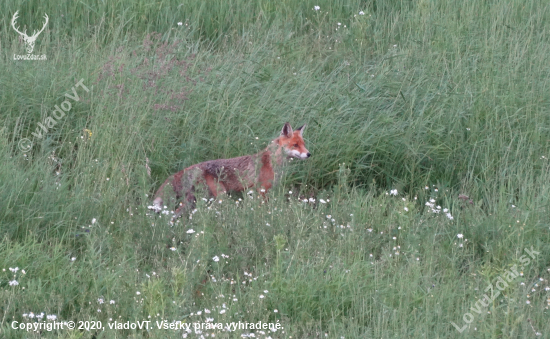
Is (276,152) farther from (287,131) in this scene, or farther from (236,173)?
(236,173)

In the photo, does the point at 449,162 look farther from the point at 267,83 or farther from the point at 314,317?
the point at 314,317

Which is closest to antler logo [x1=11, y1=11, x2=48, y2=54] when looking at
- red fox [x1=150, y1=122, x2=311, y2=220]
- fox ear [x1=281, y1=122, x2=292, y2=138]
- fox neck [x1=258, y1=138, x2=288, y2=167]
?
red fox [x1=150, y1=122, x2=311, y2=220]

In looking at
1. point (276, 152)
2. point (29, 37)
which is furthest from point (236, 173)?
point (29, 37)

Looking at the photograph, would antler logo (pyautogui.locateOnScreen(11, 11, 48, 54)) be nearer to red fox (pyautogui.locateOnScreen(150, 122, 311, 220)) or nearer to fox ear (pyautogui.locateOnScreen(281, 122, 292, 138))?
red fox (pyautogui.locateOnScreen(150, 122, 311, 220))

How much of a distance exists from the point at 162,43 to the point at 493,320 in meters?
5.91

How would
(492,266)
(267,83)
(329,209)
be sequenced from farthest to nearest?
(267,83) → (329,209) → (492,266)

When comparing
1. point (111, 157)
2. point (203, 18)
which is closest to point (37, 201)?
point (111, 157)

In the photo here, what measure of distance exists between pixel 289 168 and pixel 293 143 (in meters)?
0.29

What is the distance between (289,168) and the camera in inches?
299

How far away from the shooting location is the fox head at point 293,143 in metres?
7.41

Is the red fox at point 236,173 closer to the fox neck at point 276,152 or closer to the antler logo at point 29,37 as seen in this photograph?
the fox neck at point 276,152

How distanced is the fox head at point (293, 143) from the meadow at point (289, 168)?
9.9 inches

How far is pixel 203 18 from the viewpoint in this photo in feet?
32.3

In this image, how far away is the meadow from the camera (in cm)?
514
